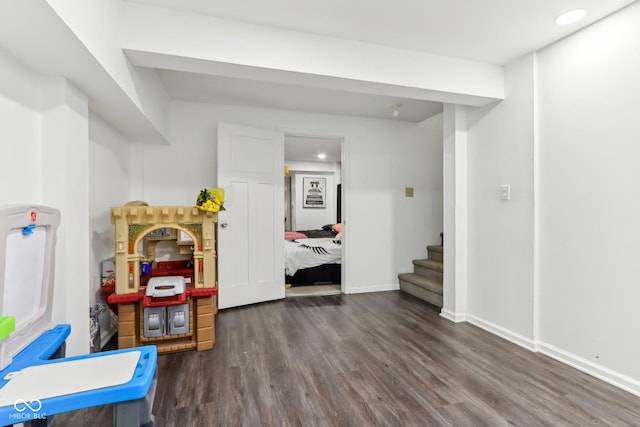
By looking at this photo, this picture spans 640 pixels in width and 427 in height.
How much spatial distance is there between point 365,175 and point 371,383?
264 centimetres

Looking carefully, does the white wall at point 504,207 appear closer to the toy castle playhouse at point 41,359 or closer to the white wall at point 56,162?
the toy castle playhouse at point 41,359

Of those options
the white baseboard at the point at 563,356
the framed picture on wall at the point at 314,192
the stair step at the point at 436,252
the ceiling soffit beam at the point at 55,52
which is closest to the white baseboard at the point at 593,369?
the white baseboard at the point at 563,356

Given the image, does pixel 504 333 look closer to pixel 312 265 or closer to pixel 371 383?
pixel 371 383

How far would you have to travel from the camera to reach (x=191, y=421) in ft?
5.05

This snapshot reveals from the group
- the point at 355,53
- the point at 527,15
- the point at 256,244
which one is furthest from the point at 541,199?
the point at 256,244

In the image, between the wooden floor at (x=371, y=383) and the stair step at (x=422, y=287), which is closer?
the wooden floor at (x=371, y=383)

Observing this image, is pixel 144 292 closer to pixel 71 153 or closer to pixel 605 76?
pixel 71 153

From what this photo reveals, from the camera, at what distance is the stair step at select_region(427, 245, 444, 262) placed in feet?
12.8

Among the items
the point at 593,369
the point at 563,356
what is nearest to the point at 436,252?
the point at 563,356

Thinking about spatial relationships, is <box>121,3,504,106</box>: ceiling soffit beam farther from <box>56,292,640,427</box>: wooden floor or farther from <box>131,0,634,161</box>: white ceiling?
<box>56,292,640,427</box>: wooden floor

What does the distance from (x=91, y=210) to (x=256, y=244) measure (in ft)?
5.17

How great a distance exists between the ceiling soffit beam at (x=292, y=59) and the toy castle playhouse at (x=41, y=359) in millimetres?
1140

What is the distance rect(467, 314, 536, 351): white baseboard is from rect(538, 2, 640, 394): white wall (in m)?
0.12

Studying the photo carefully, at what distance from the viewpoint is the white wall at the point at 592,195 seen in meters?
1.83
